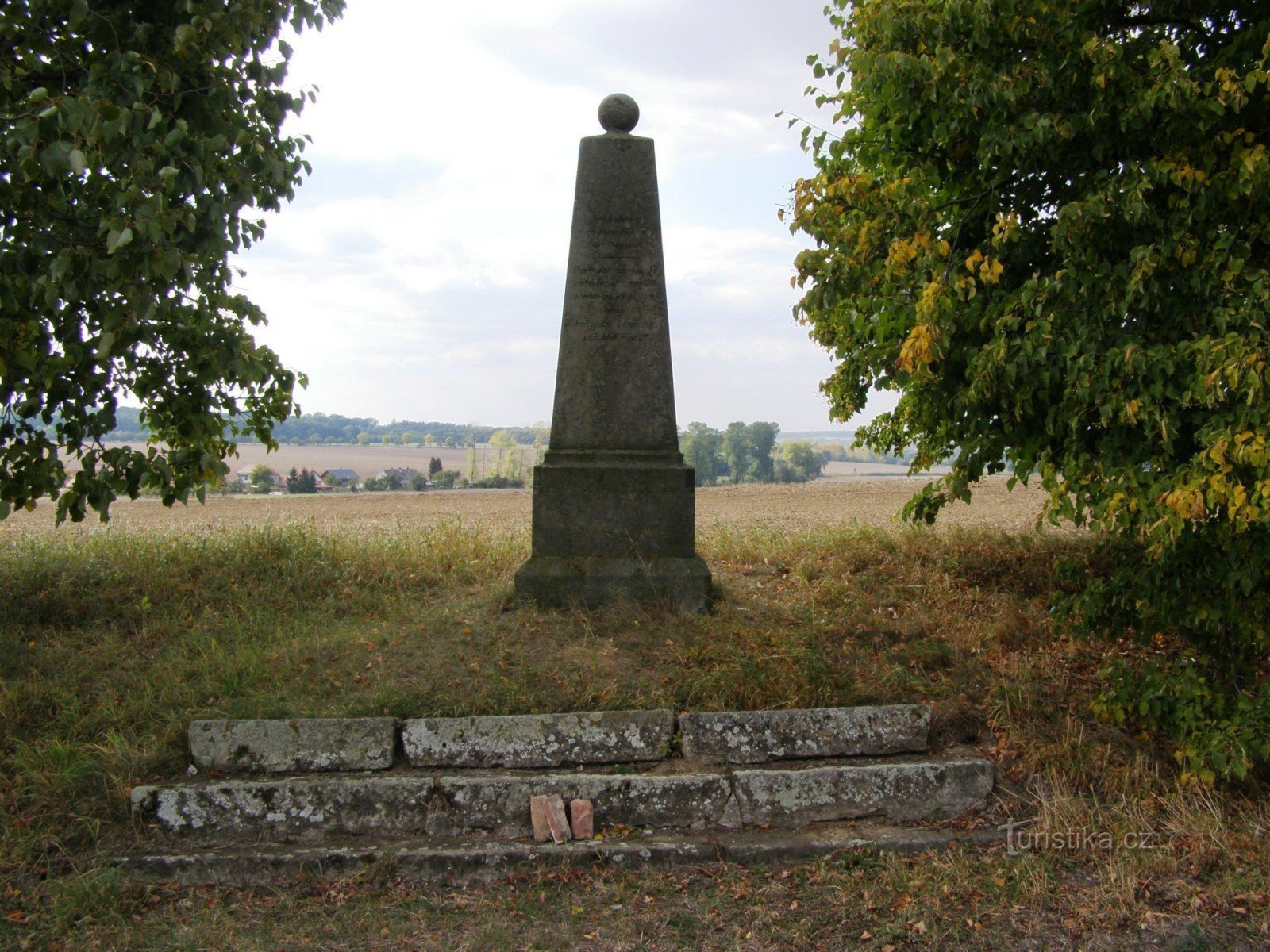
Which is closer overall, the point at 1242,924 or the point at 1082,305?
the point at 1242,924

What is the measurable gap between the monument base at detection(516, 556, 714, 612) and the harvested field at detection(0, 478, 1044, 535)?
402 cm

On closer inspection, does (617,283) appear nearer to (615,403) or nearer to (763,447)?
(615,403)

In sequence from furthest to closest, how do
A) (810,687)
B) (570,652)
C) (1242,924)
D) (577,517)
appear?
Answer: 1. (577,517)
2. (570,652)
3. (810,687)
4. (1242,924)

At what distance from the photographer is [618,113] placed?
7039mm

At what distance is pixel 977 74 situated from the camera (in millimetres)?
4941

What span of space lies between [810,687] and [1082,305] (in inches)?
103

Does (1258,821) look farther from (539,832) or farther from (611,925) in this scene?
(539,832)

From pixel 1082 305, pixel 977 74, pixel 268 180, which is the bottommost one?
pixel 1082 305

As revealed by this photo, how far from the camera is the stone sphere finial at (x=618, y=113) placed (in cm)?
704

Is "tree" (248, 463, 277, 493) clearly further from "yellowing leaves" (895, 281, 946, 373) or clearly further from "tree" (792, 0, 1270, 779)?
"yellowing leaves" (895, 281, 946, 373)

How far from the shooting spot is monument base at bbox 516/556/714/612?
6629 millimetres

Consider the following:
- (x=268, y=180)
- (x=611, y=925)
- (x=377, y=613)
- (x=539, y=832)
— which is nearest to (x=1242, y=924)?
(x=611, y=925)

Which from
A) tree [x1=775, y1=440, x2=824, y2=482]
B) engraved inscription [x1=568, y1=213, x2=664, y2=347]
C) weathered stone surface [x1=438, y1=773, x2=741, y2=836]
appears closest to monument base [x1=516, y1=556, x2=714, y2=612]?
engraved inscription [x1=568, y1=213, x2=664, y2=347]

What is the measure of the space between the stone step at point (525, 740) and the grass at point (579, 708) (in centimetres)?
18
